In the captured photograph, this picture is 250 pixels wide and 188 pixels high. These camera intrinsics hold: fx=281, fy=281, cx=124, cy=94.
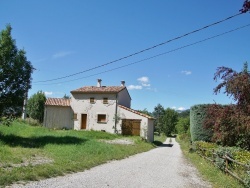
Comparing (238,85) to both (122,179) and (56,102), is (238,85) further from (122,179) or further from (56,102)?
(56,102)

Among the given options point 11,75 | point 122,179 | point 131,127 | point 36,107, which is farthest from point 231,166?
point 36,107

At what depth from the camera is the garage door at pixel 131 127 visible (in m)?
32.7

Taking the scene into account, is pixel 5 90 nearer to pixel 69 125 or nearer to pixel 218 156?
pixel 218 156

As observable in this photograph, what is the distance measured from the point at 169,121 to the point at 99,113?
39.7 meters

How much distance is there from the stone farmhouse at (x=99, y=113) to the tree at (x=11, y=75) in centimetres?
1533

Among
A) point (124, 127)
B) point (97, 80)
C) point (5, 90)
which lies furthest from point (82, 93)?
point (5, 90)

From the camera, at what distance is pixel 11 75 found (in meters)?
19.6

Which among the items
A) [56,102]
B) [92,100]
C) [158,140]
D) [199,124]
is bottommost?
[158,140]

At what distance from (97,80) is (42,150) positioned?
24.3m

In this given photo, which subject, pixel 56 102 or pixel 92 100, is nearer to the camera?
pixel 92 100

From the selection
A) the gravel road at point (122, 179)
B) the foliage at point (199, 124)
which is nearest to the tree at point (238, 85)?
the gravel road at point (122, 179)

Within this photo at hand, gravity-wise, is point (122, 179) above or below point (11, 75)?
below

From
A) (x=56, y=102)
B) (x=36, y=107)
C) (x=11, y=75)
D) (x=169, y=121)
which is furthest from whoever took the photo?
(x=169, y=121)

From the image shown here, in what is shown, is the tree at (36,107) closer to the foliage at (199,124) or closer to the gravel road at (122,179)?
the foliage at (199,124)
